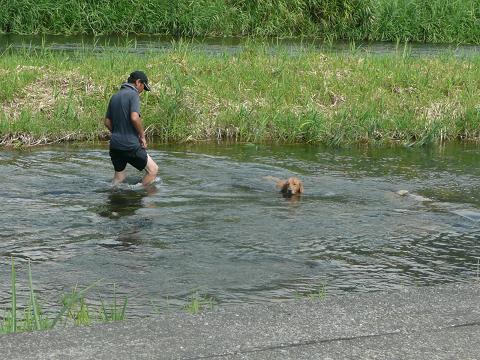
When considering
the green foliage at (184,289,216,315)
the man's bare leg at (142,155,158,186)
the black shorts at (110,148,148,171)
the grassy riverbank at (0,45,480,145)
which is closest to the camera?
the green foliage at (184,289,216,315)

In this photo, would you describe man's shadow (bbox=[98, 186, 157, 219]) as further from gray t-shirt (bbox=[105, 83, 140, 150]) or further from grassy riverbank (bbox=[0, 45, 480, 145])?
grassy riverbank (bbox=[0, 45, 480, 145])

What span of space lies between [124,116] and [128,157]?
51cm

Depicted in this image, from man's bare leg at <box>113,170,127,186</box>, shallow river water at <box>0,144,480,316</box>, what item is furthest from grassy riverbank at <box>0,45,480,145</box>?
man's bare leg at <box>113,170,127,186</box>

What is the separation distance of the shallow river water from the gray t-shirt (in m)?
0.60

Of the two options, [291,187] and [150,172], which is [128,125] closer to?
[150,172]

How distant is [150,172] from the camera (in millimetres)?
11703

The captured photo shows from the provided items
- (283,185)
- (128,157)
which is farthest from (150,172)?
(283,185)

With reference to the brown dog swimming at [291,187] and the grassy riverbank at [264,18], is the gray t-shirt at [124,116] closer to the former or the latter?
the brown dog swimming at [291,187]

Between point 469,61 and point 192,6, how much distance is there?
8616 millimetres

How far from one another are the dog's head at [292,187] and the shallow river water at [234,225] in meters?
0.15

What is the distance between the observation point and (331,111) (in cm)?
1593

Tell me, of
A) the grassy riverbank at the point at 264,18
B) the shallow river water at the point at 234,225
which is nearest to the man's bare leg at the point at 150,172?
the shallow river water at the point at 234,225

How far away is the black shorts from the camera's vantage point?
11.4 m

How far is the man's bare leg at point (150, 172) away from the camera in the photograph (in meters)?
11.7
